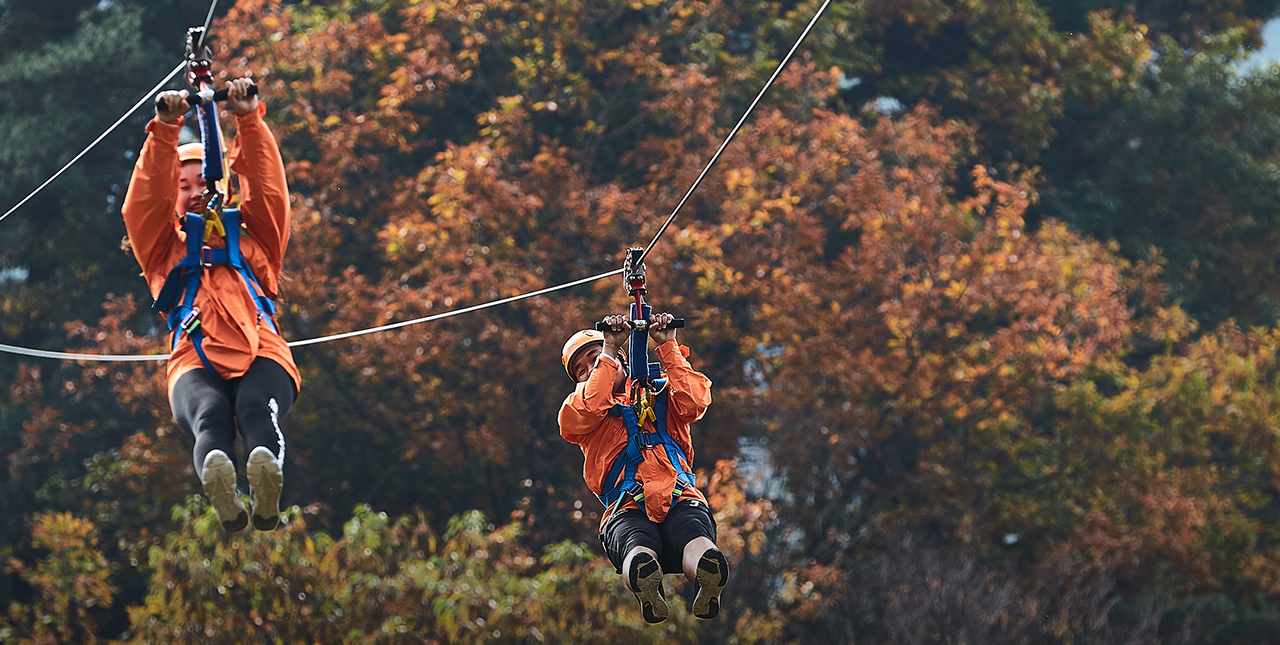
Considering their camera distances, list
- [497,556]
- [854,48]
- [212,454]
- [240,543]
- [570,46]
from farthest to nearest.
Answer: [854,48] < [570,46] < [497,556] < [240,543] < [212,454]

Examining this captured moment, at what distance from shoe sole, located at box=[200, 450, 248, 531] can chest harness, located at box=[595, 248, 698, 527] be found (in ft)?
4.85

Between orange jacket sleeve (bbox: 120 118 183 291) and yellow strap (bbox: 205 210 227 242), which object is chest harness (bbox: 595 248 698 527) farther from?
orange jacket sleeve (bbox: 120 118 183 291)

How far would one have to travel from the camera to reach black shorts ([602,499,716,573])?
5328 mm

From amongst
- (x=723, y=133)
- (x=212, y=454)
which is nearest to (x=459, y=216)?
(x=723, y=133)

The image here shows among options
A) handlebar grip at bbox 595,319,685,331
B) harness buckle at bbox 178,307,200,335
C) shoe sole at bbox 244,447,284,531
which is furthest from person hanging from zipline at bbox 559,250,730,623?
harness buckle at bbox 178,307,200,335

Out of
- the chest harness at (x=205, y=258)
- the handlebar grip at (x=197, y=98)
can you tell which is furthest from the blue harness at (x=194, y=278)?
the handlebar grip at (x=197, y=98)

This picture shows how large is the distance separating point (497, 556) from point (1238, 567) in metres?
7.99

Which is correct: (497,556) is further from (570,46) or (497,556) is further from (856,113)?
(856,113)

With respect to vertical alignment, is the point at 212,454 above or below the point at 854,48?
above

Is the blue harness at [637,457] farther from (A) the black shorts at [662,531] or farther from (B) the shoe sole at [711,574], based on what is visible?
(B) the shoe sole at [711,574]

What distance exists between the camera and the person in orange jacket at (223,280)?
15.9 ft

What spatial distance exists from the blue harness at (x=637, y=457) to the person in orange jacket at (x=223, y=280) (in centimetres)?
121

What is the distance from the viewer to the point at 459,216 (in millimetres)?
14242

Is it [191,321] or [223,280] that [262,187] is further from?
[191,321]
